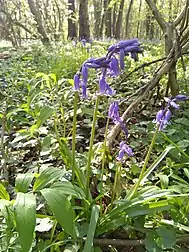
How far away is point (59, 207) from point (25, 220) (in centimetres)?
11

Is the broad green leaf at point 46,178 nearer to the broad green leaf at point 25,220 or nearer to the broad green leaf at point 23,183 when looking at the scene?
the broad green leaf at point 23,183

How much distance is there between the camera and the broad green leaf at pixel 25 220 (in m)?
0.94

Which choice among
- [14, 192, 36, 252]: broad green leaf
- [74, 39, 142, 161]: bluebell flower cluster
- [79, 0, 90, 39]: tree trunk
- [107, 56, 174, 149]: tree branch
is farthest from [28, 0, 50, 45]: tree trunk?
[14, 192, 36, 252]: broad green leaf

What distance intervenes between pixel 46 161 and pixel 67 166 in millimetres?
382

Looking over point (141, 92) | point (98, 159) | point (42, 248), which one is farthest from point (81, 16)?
point (42, 248)

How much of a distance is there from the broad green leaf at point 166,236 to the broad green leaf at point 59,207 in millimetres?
347

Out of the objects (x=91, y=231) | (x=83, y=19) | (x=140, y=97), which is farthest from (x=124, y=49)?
A: (x=83, y=19)

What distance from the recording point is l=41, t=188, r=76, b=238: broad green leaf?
101 cm

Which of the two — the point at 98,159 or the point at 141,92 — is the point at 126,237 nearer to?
the point at 98,159

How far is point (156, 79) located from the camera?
7.31 ft

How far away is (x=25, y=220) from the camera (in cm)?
96

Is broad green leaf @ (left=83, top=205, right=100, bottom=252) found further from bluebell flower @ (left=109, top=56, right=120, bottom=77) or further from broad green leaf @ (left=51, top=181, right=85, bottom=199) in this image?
bluebell flower @ (left=109, top=56, right=120, bottom=77)

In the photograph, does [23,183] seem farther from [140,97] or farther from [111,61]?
[140,97]

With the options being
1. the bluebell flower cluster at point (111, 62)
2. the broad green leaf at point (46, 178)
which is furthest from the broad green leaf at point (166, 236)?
the bluebell flower cluster at point (111, 62)
